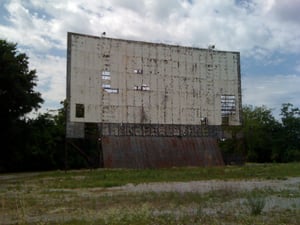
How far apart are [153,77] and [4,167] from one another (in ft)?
57.0

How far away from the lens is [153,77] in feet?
125

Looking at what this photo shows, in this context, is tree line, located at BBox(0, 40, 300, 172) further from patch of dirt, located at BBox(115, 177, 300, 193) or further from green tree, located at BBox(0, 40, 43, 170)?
patch of dirt, located at BBox(115, 177, 300, 193)

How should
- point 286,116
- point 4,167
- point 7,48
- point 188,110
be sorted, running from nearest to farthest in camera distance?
point 7,48, point 188,110, point 4,167, point 286,116

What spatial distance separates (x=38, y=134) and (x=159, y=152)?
1394 cm

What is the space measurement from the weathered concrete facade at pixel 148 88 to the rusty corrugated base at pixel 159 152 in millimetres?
643

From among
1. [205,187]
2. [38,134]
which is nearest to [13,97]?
[38,134]

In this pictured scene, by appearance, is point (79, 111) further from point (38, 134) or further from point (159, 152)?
point (38, 134)

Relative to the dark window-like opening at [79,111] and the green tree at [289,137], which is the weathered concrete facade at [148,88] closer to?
the dark window-like opening at [79,111]

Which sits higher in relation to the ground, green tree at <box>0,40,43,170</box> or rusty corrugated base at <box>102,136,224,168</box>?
green tree at <box>0,40,43,170</box>

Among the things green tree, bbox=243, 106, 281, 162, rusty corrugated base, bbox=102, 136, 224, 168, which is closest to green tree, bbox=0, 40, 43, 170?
rusty corrugated base, bbox=102, 136, 224, 168

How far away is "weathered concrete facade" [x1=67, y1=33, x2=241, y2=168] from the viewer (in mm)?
34812

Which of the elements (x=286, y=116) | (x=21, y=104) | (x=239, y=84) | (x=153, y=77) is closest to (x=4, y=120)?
(x=21, y=104)

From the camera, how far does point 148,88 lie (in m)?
37.9

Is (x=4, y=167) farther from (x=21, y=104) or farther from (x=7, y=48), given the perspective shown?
(x=7, y=48)
